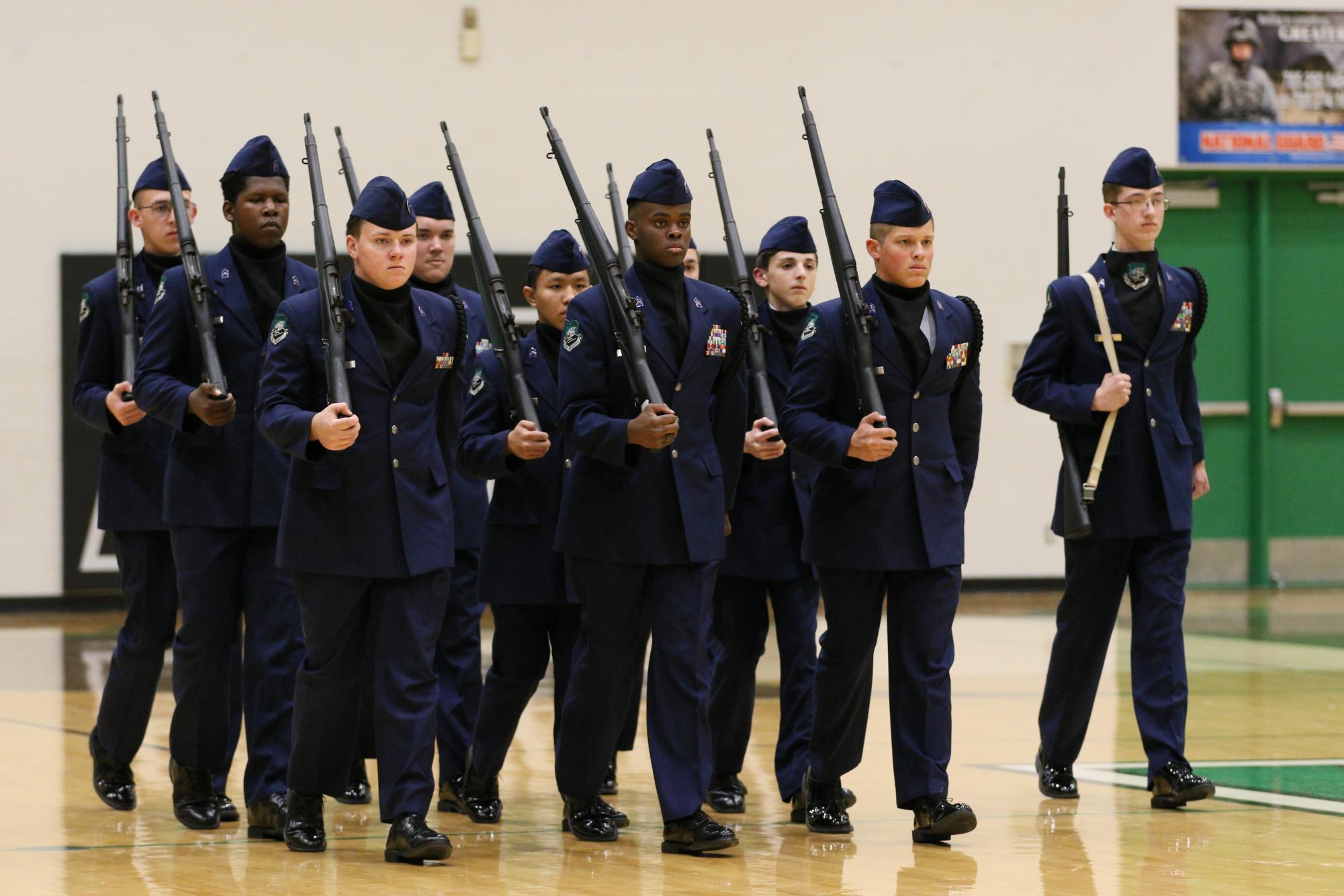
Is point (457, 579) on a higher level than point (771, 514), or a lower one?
lower

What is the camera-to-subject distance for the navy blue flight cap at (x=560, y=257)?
6488 millimetres

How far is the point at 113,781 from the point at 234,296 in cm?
168

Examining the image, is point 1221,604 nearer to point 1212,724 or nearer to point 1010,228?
point 1010,228

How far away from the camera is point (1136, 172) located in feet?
21.2

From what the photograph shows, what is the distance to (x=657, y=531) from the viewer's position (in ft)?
18.2

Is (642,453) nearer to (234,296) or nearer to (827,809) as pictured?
(827,809)

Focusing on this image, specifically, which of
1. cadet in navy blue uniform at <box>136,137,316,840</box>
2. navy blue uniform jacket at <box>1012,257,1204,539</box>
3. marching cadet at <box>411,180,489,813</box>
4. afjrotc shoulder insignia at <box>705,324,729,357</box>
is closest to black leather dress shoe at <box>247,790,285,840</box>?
cadet in navy blue uniform at <box>136,137,316,840</box>

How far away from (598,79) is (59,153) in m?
3.74

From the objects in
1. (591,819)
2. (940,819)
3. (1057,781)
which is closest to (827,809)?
(940,819)

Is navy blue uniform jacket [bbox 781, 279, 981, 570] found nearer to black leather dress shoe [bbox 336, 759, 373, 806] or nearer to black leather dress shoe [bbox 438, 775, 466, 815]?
black leather dress shoe [bbox 438, 775, 466, 815]

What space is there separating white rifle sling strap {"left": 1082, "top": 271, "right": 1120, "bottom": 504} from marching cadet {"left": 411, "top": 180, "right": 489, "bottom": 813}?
2.07 m

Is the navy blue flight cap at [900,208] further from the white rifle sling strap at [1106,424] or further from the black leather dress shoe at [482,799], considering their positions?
the black leather dress shoe at [482,799]

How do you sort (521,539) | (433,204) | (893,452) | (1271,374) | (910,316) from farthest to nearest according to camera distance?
(1271,374)
(433,204)
(521,539)
(910,316)
(893,452)

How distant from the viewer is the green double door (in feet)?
49.1
